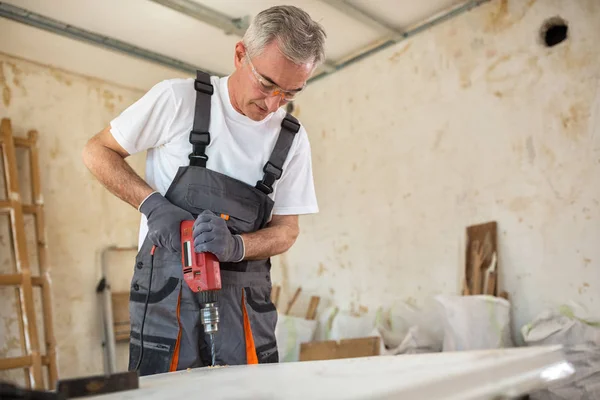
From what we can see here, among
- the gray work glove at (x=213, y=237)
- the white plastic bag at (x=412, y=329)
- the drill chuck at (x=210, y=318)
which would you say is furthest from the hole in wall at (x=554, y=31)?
the drill chuck at (x=210, y=318)

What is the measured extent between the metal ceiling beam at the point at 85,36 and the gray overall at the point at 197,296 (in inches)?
81.3

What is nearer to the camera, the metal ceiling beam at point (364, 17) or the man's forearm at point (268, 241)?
the man's forearm at point (268, 241)

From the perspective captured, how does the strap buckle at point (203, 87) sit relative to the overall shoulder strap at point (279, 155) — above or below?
above

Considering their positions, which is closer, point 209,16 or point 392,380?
point 392,380

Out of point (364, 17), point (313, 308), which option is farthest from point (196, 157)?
point (313, 308)

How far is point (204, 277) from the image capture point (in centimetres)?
124

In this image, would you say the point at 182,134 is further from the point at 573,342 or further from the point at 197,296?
the point at 573,342

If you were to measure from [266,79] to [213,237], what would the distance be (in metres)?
0.50

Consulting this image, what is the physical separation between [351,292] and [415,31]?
1.85 meters

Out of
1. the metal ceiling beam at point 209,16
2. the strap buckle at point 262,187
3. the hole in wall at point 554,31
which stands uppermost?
the metal ceiling beam at point 209,16

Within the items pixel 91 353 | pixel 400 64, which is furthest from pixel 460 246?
pixel 91 353

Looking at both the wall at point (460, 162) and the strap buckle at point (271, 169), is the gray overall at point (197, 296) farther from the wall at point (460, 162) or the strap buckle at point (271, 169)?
the wall at point (460, 162)

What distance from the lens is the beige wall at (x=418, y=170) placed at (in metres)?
2.52

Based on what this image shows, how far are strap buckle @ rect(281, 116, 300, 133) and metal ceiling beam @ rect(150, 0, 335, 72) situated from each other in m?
1.64
